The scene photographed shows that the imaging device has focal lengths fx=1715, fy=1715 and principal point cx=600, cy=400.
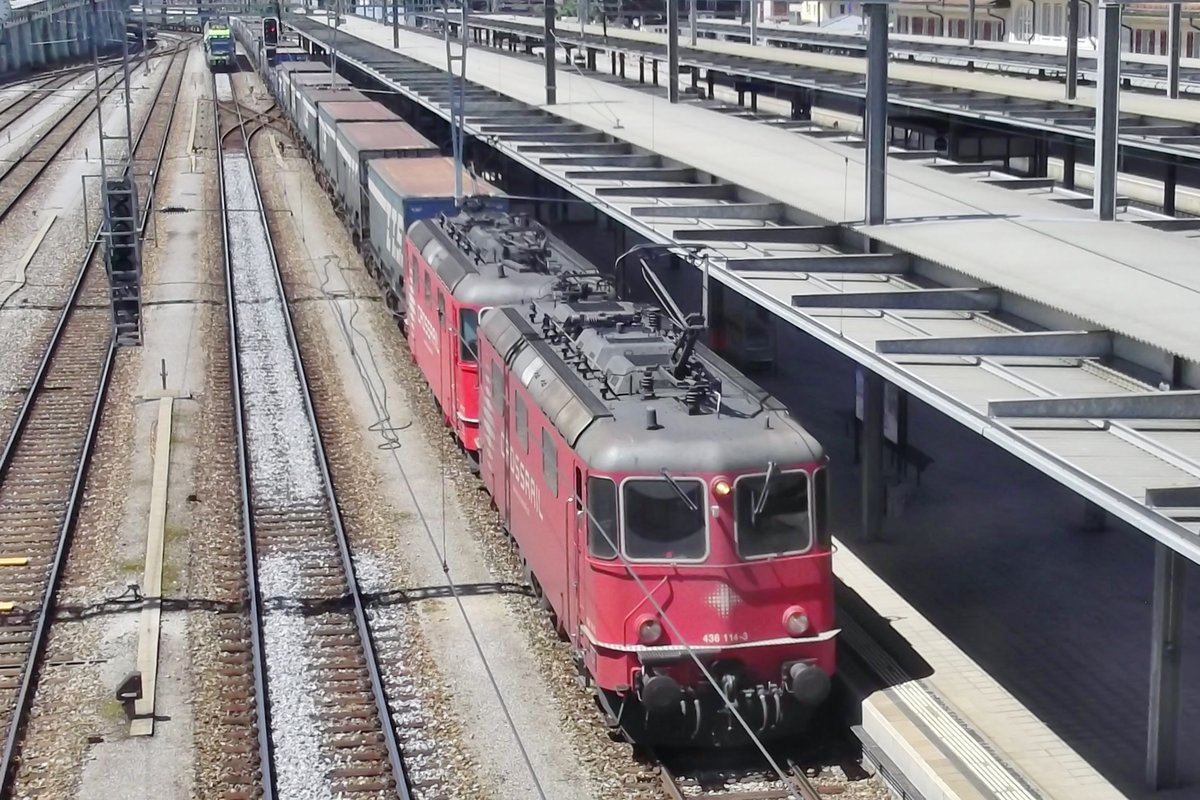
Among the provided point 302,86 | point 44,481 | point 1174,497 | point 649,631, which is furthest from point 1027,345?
point 302,86

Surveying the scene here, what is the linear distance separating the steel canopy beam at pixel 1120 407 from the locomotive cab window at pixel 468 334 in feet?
27.3

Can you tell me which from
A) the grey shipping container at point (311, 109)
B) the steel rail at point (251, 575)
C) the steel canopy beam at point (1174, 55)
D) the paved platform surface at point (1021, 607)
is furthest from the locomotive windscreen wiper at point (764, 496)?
the grey shipping container at point (311, 109)

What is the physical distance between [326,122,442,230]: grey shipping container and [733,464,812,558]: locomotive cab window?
2110 centimetres

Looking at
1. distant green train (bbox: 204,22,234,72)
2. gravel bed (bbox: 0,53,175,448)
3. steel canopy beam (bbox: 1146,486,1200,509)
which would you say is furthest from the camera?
distant green train (bbox: 204,22,234,72)

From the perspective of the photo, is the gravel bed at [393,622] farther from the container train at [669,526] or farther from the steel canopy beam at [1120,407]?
the steel canopy beam at [1120,407]

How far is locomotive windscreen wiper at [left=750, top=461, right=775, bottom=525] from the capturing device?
12.3m

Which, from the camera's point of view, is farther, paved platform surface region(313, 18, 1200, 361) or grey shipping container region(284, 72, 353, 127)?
grey shipping container region(284, 72, 353, 127)

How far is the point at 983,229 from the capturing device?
60.8ft

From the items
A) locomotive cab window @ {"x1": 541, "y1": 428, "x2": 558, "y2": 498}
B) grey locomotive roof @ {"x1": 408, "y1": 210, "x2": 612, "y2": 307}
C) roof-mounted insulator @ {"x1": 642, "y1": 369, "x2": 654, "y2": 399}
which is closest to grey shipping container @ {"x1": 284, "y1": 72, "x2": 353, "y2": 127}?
grey locomotive roof @ {"x1": 408, "y1": 210, "x2": 612, "y2": 307}

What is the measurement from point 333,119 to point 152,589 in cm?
2380

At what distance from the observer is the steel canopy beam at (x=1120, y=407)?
11.5 metres

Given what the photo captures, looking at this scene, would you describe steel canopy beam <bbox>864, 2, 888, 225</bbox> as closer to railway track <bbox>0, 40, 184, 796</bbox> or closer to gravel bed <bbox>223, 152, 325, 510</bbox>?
gravel bed <bbox>223, 152, 325, 510</bbox>

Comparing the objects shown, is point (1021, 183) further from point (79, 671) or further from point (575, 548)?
point (79, 671)

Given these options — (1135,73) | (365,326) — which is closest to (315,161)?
(365,326)
